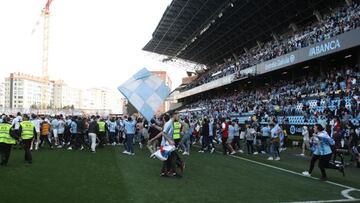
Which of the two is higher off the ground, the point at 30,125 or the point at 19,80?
the point at 19,80

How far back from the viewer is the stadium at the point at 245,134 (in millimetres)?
10023

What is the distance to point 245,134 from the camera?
22625 mm

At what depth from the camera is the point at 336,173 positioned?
46.4 ft

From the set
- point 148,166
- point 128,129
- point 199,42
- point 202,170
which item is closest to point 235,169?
point 202,170

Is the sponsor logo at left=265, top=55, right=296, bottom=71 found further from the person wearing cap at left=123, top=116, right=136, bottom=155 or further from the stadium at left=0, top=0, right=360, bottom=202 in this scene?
the person wearing cap at left=123, top=116, right=136, bottom=155

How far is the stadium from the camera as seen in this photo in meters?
10.0

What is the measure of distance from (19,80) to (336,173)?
170 meters

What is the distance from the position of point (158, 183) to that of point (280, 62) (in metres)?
28.7

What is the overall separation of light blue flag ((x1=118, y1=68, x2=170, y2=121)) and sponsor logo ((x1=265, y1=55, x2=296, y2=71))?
19250mm

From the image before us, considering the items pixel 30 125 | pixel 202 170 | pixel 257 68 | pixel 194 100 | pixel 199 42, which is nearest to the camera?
pixel 202 170

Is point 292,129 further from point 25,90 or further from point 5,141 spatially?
point 25,90

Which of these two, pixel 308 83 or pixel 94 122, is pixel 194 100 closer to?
pixel 308 83

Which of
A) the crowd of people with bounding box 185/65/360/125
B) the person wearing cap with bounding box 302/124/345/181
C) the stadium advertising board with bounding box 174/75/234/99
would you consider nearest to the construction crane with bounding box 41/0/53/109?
the stadium advertising board with bounding box 174/75/234/99

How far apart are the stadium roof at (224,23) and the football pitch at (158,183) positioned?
1154 inches
